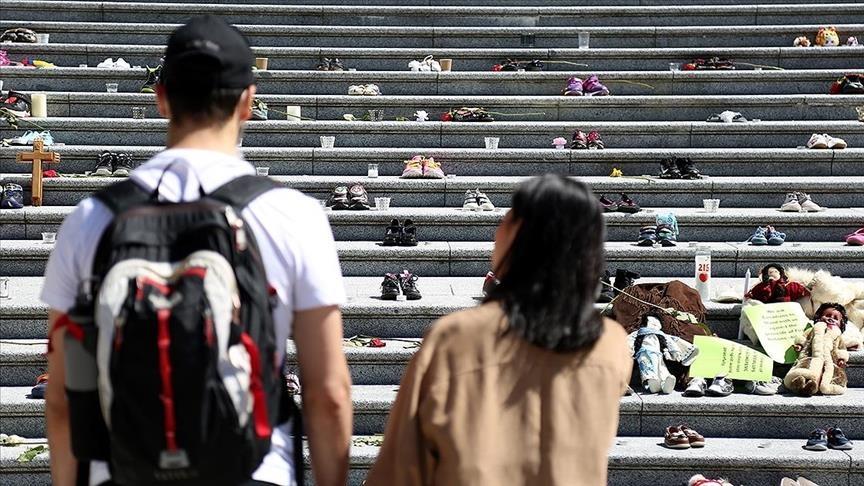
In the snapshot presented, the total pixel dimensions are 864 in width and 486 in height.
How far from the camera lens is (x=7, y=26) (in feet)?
33.9

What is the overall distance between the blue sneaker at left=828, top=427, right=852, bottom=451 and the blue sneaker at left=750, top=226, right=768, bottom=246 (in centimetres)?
215

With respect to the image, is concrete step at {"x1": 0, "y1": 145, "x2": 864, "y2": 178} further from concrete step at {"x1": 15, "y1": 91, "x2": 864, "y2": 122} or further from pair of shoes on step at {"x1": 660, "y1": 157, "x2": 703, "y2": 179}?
concrete step at {"x1": 15, "y1": 91, "x2": 864, "y2": 122}

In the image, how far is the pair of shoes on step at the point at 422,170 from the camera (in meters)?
8.50

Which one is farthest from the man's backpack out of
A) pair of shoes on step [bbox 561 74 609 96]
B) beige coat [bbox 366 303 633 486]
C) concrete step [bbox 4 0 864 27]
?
concrete step [bbox 4 0 864 27]

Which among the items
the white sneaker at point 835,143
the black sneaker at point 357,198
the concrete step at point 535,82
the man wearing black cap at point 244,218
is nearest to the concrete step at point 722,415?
the black sneaker at point 357,198

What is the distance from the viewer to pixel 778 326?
6.61 m

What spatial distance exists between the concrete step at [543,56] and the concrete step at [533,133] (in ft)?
3.79

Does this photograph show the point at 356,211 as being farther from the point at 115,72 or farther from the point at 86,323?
the point at 86,323

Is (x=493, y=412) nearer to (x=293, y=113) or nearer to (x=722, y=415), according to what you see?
(x=722, y=415)

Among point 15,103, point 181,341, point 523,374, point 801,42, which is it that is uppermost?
point 801,42

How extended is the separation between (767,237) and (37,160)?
5020 mm

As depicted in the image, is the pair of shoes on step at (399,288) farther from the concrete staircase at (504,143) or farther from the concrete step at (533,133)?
the concrete step at (533,133)

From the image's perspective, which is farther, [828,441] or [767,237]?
[767,237]

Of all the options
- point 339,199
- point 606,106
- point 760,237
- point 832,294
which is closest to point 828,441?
point 832,294
